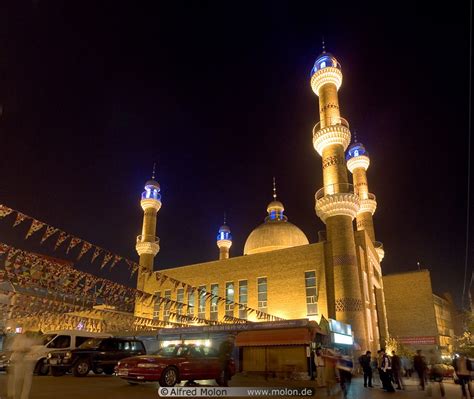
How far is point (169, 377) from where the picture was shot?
1016 centimetres

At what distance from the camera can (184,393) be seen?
8938 mm

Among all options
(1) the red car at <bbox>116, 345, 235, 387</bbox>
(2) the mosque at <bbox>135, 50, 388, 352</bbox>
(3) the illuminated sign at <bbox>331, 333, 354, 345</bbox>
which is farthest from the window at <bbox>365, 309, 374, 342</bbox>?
(1) the red car at <bbox>116, 345, 235, 387</bbox>

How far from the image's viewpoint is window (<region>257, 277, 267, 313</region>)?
33031 millimetres

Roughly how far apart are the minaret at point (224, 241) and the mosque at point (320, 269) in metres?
12.4

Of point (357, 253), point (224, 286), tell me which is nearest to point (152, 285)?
point (224, 286)

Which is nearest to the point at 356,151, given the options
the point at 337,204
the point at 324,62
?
the point at 324,62

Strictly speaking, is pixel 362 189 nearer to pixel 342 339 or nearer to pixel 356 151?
pixel 356 151

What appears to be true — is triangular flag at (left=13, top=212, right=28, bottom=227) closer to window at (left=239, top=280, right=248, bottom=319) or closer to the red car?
Result: the red car

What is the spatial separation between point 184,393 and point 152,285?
109 ft

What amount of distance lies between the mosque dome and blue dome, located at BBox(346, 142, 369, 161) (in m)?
10.6

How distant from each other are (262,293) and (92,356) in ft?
69.8

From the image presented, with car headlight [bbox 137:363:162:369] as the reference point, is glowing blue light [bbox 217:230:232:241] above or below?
above

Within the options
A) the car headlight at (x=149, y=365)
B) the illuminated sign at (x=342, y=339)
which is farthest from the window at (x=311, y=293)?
the car headlight at (x=149, y=365)

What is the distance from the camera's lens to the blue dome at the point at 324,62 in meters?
35.0
